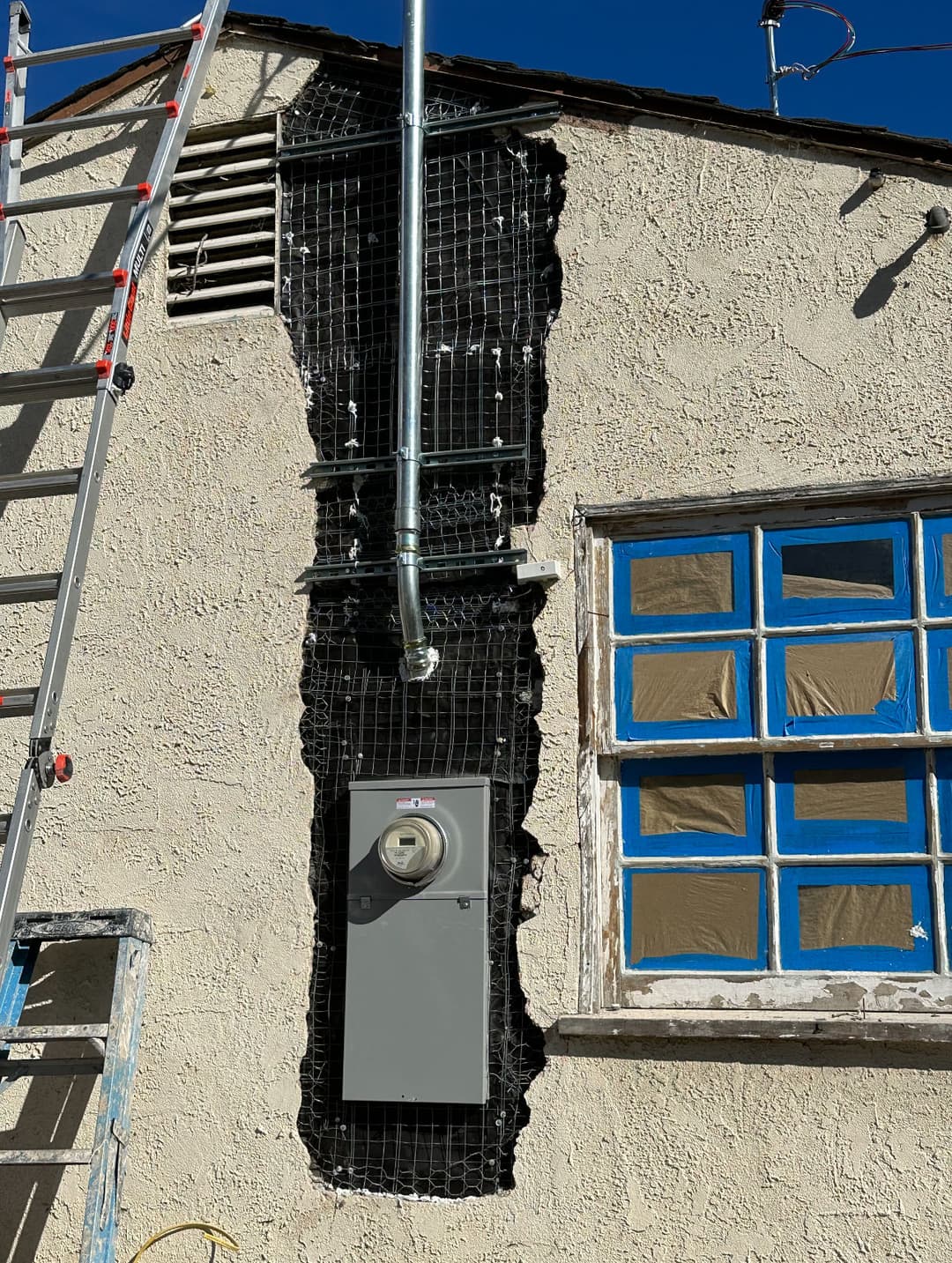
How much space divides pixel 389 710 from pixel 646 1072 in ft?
4.95

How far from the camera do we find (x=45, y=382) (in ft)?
15.8

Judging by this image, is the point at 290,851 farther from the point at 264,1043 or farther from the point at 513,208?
the point at 513,208

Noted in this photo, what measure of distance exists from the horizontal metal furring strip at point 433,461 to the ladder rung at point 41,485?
35.4 inches

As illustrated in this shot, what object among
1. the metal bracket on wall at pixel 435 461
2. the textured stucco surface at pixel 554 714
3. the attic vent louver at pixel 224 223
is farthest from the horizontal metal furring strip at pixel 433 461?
the attic vent louver at pixel 224 223

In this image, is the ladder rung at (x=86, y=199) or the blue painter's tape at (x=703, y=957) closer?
the blue painter's tape at (x=703, y=957)

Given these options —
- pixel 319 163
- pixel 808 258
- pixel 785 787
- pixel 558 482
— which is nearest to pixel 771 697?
pixel 785 787

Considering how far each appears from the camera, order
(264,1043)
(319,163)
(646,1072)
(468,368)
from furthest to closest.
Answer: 1. (319,163)
2. (468,368)
3. (264,1043)
4. (646,1072)

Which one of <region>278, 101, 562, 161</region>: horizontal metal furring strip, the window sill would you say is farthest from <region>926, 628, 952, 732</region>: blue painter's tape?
<region>278, 101, 562, 161</region>: horizontal metal furring strip

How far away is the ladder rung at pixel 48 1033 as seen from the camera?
444cm

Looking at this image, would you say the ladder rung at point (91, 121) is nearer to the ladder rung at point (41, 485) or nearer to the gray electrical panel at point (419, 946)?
the ladder rung at point (41, 485)

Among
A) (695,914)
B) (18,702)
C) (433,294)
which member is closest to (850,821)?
(695,914)

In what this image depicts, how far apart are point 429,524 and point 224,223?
1.63 m

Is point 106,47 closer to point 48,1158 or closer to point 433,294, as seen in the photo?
point 433,294

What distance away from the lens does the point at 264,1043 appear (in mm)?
4695
